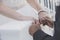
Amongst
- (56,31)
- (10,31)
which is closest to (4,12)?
(10,31)

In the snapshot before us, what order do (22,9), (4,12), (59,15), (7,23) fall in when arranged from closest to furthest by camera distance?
(59,15)
(4,12)
(7,23)
(22,9)

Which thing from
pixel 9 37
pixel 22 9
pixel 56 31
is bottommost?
pixel 9 37

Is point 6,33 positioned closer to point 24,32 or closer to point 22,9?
point 24,32

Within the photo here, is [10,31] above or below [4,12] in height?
below

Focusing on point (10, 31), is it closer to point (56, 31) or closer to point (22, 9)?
point (22, 9)

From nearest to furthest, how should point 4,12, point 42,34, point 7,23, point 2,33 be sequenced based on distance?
point 42,34 < point 4,12 < point 2,33 < point 7,23

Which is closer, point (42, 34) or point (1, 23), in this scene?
point (42, 34)

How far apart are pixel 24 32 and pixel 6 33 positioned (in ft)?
0.45

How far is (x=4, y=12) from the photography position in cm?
84

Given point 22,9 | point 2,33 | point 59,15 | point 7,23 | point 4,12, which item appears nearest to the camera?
point 59,15

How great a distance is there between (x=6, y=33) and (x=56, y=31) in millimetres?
589

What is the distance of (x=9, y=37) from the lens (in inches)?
37.9

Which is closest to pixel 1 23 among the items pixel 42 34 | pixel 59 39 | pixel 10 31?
pixel 10 31

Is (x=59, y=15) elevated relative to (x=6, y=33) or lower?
elevated
